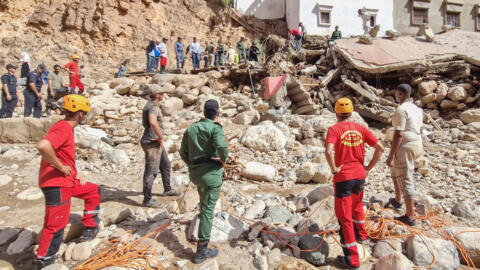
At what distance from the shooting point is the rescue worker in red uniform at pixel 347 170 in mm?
2268

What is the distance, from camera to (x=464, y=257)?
2.45 meters

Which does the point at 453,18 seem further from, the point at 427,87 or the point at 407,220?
the point at 407,220

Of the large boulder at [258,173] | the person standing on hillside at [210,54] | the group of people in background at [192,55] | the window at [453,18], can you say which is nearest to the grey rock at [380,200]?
the large boulder at [258,173]

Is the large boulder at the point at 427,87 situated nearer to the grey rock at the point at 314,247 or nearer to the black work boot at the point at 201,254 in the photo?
the grey rock at the point at 314,247

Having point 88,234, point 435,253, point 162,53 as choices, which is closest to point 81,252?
point 88,234

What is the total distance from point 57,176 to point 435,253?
3.45m

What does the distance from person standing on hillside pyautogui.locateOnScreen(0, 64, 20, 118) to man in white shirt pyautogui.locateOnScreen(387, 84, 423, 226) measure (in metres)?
7.46

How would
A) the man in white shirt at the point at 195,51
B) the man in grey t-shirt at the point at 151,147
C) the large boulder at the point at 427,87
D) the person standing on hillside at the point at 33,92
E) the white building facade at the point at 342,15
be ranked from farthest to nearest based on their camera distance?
1. the white building facade at the point at 342,15
2. the man in white shirt at the point at 195,51
3. the large boulder at the point at 427,87
4. the person standing on hillside at the point at 33,92
5. the man in grey t-shirt at the point at 151,147

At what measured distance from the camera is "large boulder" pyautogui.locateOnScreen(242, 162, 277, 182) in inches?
175

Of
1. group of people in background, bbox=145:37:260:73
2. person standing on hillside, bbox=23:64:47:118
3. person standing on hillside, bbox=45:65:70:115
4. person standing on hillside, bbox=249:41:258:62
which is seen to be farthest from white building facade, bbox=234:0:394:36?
person standing on hillside, bbox=23:64:47:118

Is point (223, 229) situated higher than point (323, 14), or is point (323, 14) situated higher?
point (323, 14)

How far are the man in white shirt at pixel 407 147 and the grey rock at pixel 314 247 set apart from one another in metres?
1.15

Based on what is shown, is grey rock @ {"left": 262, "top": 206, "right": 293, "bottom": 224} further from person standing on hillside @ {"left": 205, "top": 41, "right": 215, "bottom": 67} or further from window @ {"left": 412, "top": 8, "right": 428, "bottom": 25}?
window @ {"left": 412, "top": 8, "right": 428, "bottom": 25}

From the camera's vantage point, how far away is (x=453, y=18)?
666 inches
